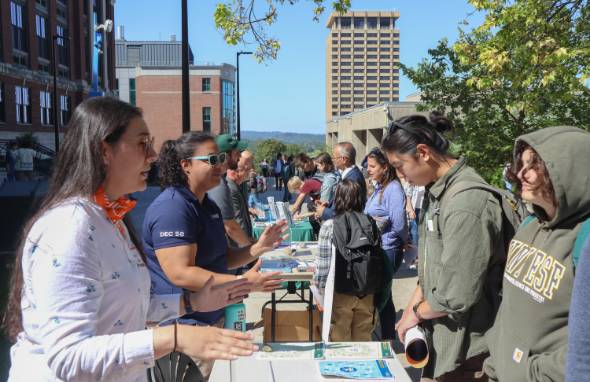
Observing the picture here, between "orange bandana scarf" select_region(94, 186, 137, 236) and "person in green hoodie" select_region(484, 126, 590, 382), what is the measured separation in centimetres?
152

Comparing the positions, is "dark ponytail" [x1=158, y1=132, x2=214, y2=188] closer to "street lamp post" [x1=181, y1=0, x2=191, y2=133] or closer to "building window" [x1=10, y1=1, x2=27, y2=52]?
"street lamp post" [x1=181, y1=0, x2=191, y2=133]

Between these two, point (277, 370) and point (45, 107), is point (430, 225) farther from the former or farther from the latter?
point (45, 107)

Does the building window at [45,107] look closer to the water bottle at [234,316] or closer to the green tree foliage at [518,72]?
the green tree foliage at [518,72]

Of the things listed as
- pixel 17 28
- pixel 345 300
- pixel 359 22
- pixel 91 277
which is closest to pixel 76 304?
pixel 91 277

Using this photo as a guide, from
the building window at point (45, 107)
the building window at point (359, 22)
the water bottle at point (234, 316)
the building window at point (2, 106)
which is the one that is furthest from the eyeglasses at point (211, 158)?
the building window at point (359, 22)

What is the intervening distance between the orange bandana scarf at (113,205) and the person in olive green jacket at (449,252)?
1412 millimetres

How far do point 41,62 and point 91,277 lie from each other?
137 ft

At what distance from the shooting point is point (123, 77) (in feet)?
298

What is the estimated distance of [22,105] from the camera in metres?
34.5

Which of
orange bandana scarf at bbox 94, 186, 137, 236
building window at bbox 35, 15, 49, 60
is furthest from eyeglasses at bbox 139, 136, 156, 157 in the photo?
building window at bbox 35, 15, 49, 60

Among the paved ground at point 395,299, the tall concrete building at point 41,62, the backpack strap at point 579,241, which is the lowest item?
the paved ground at point 395,299

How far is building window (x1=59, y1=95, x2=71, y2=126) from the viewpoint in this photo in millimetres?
41562

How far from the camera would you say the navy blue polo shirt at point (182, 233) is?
275cm

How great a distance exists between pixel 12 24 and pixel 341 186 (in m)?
36.4
